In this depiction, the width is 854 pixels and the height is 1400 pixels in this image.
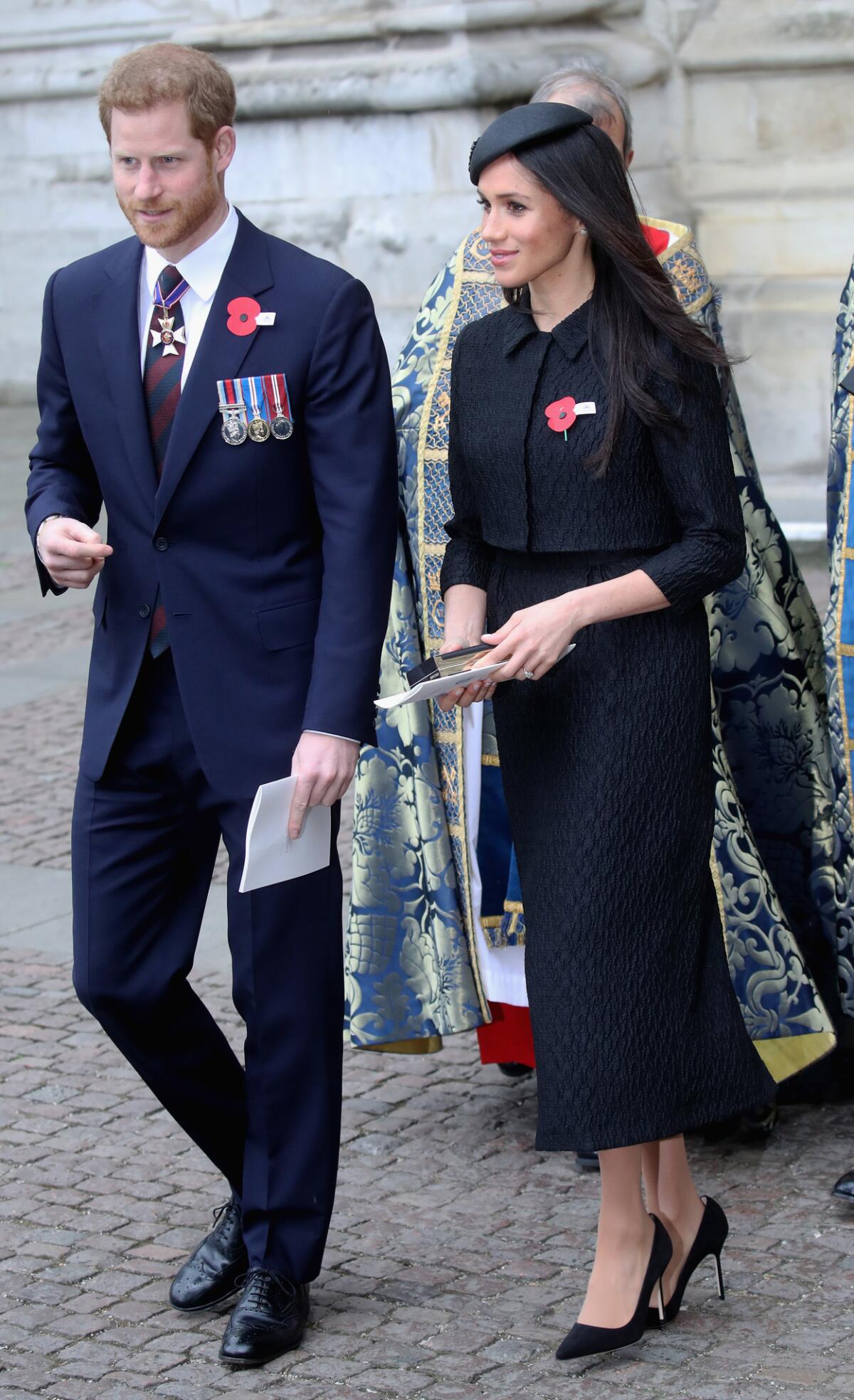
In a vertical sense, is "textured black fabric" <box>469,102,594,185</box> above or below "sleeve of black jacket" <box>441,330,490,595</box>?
above

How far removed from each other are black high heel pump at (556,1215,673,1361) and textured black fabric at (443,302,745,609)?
96 cm

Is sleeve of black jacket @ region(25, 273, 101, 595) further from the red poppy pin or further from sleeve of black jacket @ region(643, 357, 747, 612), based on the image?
sleeve of black jacket @ region(643, 357, 747, 612)

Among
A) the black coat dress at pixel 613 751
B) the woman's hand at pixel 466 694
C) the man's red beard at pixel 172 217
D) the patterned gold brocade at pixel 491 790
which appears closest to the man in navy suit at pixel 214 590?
the man's red beard at pixel 172 217

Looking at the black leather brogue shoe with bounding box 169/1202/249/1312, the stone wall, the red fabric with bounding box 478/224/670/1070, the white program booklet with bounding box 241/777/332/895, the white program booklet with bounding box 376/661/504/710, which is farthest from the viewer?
the stone wall

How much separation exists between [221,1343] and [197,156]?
1778 mm

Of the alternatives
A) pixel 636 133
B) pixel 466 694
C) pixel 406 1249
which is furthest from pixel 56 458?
pixel 636 133

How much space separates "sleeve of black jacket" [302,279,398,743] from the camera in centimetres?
307

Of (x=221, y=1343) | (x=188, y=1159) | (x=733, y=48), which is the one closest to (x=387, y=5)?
(x=733, y=48)

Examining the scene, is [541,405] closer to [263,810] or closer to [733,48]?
[263,810]

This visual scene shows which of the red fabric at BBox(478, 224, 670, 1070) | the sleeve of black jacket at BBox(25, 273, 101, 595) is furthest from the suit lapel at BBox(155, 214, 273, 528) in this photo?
the red fabric at BBox(478, 224, 670, 1070)

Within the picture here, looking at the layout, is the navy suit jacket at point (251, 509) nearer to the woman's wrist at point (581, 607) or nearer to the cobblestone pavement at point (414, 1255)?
the woman's wrist at point (581, 607)

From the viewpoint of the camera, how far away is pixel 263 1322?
320cm

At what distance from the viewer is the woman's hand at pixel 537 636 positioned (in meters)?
2.87

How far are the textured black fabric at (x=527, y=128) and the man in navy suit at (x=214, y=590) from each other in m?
0.33
